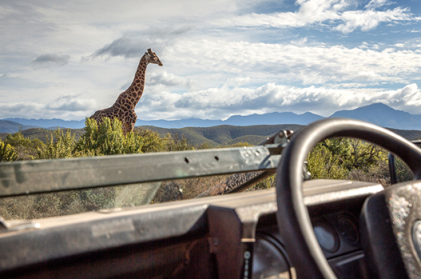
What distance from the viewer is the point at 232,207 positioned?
1.02 meters

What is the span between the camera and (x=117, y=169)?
3.50 ft

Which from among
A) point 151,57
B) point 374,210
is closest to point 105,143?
point 151,57

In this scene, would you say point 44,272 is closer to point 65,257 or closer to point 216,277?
point 65,257

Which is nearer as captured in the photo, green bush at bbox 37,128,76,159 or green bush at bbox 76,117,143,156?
green bush at bbox 37,128,76,159

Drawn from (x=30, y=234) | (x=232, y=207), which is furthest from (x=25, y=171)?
(x=232, y=207)

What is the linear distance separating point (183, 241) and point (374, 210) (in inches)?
24.0

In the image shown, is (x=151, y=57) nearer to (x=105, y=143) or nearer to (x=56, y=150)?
(x=105, y=143)

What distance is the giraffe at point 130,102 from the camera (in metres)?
14.2

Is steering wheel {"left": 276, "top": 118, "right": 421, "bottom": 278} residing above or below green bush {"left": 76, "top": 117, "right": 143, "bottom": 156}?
below

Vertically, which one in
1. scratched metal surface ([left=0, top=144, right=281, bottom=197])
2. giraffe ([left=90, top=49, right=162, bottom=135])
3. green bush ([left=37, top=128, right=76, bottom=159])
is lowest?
scratched metal surface ([left=0, top=144, right=281, bottom=197])

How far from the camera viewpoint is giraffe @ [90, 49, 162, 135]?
14.2 m

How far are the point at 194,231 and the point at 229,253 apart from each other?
0.13 meters

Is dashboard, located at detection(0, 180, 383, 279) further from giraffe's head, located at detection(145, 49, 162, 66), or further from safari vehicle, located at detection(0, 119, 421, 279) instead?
giraffe's head, located at detection(145, 49, 162, 66)

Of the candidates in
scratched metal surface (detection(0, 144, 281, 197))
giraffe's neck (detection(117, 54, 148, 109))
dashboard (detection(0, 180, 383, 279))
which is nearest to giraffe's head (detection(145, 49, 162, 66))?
giraffe's neck (detection(117, 54, 148, 109))
